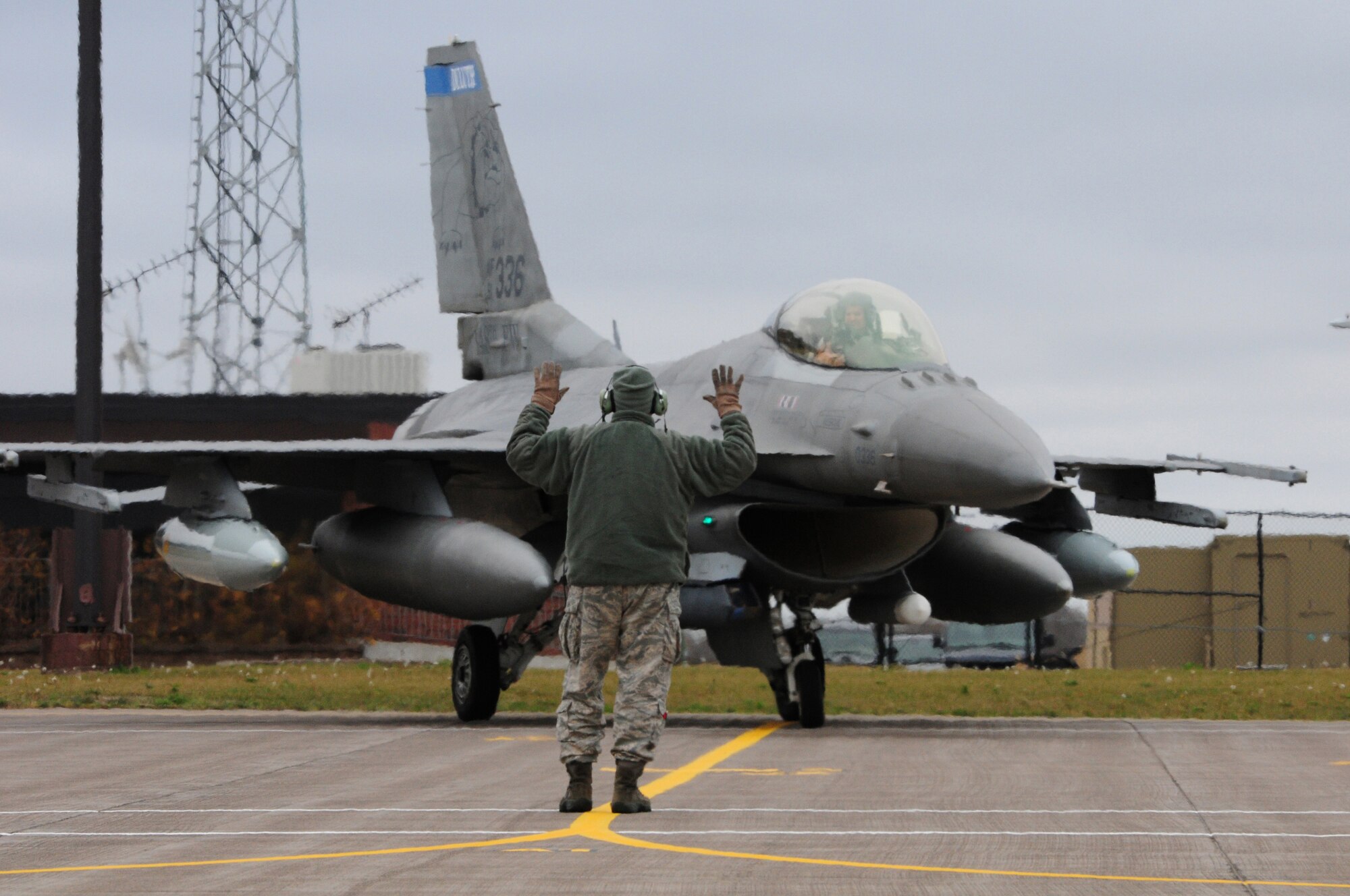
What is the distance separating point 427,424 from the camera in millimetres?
18953

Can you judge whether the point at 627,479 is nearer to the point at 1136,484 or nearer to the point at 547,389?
the point at 547,389

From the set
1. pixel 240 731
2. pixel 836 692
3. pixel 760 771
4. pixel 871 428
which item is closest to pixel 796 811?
pixel 760 771

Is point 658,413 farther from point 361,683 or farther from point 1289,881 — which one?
point 361,683

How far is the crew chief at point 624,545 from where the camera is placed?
8258 millimetres

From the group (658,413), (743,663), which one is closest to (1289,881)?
(658,413)

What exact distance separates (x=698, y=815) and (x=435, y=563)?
6.91 meters

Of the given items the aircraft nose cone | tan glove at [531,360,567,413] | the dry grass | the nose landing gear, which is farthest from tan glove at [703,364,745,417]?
the dry grass

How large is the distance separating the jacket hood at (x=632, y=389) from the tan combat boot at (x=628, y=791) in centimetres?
162

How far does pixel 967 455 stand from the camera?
13.1 m

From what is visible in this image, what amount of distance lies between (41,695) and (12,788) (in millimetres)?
10387

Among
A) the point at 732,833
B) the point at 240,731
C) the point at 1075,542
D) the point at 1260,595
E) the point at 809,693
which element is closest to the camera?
the point at 732,833

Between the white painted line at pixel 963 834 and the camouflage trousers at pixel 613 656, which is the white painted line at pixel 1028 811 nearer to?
the camouflage trousers at pixel 613 656

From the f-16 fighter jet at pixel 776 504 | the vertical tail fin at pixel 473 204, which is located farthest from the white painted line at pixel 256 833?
the vertical tail fin at pixel 473 204

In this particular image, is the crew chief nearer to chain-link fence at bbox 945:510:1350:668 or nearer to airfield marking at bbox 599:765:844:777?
airfield marking at bbox 599:765:844:777
